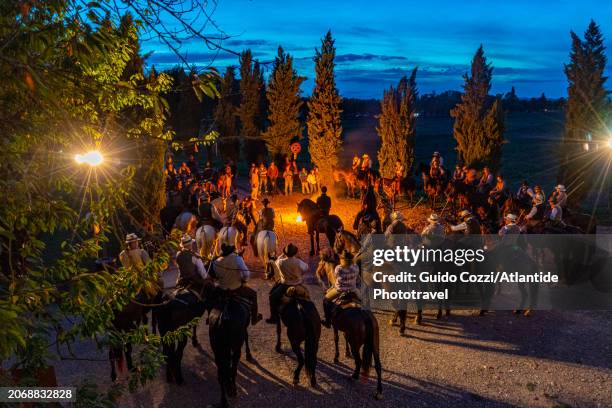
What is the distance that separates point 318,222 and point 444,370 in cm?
665

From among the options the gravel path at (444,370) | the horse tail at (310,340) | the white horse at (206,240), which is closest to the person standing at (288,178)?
the white horse at (206,240)

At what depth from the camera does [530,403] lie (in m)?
7.25

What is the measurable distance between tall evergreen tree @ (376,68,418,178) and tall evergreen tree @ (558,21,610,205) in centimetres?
658

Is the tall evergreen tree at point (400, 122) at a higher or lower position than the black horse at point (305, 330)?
higher

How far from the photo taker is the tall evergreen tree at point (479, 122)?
22.3m

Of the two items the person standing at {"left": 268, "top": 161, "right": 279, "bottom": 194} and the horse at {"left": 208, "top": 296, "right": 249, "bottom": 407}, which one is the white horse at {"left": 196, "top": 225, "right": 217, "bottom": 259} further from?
the person standing at {"left": 268, "top": 161, "right": 279, "bottom": 194}

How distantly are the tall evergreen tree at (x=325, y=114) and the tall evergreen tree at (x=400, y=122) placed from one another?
237 cm

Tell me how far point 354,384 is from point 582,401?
348 cm

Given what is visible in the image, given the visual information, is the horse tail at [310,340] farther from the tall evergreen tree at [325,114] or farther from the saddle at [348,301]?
the tall evergreen tree at [325,114]

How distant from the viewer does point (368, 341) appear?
24.8 ft

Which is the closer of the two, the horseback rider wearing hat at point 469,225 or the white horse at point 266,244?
the horseback rider wearing hat at point 469,225

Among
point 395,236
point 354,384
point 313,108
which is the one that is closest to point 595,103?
point 313,108

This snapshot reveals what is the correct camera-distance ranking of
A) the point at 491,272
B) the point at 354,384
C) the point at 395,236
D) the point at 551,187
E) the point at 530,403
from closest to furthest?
1. the point at 530,403
2. the point at 354,384
3. the point at 491,272
4. the point at 395,236
5. the point at 551,187

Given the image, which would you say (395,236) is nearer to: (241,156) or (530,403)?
(530,403)
